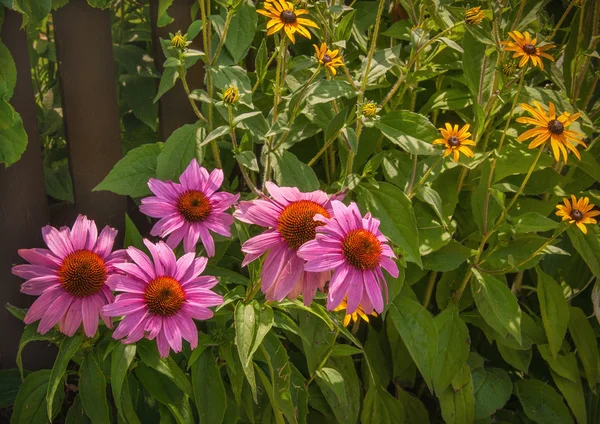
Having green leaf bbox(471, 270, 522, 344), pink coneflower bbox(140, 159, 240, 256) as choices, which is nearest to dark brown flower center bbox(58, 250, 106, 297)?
pink coneflower bbox(140, 159, 240, 256)

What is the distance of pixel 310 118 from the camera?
138cm

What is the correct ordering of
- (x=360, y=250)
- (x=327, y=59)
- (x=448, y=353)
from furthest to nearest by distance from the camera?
(x=448, y=353), (x=327, y=59), (x=360, y=250)

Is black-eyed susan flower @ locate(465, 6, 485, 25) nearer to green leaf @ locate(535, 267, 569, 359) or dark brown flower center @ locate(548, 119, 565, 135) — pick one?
dark brown flower center @ locate(548, 119, 565, 135)

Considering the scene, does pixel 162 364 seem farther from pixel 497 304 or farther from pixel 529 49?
pixel 529 49

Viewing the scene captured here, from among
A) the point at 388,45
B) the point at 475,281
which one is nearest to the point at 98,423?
the point at 475,281

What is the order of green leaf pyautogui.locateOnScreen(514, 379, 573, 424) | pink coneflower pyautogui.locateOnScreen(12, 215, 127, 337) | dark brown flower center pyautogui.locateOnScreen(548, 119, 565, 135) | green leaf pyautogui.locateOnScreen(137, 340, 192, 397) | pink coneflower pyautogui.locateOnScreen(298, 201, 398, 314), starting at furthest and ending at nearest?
green leaf pyautogui.locateOnScreen(514, 379, 573, 424)
dark brown flower center pyautogui.locateOnScreen(548, 119, 565, 135)
green leaf pyautogui.locateOnScreen(137, 340, 192, 397)
pink coneflower pyautogui.locateOnScreen(12, 215, 127, 337)
pink coneflower pyautogui.locateOnScreen(298, 201, 398, 314)

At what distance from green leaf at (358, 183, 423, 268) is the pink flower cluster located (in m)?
0.25

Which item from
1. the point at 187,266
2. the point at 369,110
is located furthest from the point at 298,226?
the point at 369,110

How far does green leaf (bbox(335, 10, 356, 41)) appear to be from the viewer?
1.31 meters

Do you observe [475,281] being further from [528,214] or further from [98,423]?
[98,423]

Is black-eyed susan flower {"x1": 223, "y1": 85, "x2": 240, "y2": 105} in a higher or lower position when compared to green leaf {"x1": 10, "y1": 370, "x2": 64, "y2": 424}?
higher

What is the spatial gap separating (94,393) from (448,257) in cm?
82

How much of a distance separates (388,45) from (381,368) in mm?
842

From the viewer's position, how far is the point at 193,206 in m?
1.12
